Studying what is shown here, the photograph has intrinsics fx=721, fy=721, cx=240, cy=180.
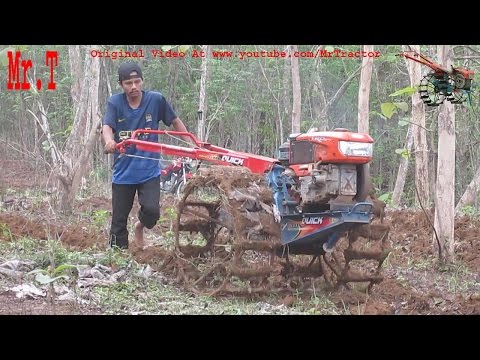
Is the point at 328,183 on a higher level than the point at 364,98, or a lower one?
lower

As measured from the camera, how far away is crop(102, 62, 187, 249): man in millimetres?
6449

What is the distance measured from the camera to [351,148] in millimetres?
5641

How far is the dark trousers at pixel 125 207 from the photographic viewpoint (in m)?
6.57

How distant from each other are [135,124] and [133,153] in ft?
0.92

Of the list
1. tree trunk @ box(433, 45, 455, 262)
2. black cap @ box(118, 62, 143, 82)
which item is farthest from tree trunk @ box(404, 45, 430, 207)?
black cap @ box(118, 62, 143, 82)

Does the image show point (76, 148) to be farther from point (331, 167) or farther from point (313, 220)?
point (331, 167)

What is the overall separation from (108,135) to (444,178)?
3.49 meters

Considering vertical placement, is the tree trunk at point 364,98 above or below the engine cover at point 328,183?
above

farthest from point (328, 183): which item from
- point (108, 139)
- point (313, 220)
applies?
point (108, 139)

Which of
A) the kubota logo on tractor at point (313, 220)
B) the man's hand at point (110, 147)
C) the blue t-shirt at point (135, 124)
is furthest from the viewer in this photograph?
the blue t-shirt at point (135, 124)

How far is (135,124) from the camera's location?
21.6ft

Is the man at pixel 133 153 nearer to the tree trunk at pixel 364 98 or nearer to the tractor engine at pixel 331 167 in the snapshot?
the tractor engine at pixel 331 167

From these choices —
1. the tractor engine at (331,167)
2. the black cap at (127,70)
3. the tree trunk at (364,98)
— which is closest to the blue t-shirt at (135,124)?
the black cap at (127,70)

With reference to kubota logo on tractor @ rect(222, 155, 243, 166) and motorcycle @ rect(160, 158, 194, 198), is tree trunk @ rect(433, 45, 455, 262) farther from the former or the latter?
motorcycle @ rect(160, 158, 194, 198)
